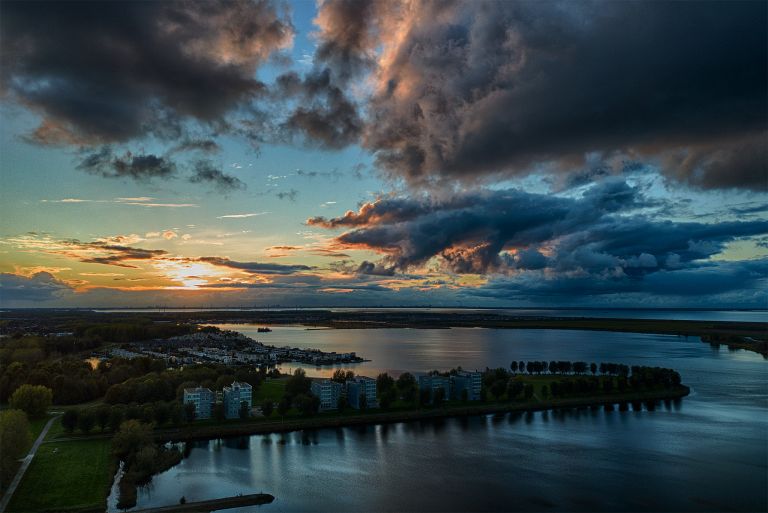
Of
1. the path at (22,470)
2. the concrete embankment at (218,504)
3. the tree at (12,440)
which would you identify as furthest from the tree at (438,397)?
the tree at (12,440)

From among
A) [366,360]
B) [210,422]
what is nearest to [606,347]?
[366,360]

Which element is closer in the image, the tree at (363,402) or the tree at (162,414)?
the tree at (162,414)

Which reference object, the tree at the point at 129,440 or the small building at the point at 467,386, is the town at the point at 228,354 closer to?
the small building at the point at 467,386

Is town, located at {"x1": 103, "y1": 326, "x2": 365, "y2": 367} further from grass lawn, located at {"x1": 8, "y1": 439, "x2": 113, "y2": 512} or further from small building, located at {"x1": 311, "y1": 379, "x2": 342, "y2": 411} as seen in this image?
grass lawn, located at {"x1": 8, "y1": 439, "x2": 113, "y2": 512}

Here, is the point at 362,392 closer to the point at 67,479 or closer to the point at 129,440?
the point at 129,440

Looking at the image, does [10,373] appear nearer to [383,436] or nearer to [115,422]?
[115,422]

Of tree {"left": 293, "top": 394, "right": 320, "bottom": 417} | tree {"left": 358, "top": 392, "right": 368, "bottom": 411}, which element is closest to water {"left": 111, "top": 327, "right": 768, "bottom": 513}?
tree {"left": 293, "top": 394, "right": 320, "bottom": 417}

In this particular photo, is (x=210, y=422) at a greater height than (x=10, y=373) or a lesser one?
lesser
